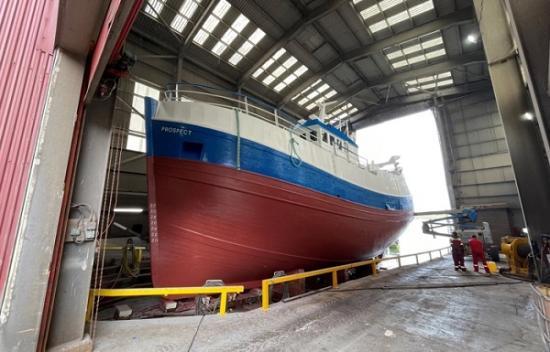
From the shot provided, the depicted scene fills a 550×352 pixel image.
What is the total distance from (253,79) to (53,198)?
12433mm

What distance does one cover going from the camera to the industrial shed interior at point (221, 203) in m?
2.17

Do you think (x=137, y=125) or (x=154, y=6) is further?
(x=137, y=125)

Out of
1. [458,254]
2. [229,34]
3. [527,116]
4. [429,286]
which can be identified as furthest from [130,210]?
[527,116]

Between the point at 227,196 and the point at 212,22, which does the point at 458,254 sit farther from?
the point at 212,22

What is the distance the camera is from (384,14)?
10281 millimetres

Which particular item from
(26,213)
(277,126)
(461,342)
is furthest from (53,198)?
(461,342)

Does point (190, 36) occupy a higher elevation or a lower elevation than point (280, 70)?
lower

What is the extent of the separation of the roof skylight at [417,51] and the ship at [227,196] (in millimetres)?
10885

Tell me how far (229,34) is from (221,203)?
9436 mm

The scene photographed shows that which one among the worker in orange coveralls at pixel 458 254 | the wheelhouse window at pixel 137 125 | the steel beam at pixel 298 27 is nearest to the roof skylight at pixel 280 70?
the steel beam at pixel 298 27

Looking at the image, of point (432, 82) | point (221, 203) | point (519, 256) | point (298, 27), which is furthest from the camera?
point (432, 82)

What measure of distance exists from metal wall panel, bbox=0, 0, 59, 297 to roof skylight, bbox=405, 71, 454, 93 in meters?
17.3

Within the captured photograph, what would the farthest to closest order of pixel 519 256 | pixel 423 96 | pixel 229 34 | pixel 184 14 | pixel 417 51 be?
pixel 423 96 < pixel 417 51 < pixel 229 34 < pixel 184 14 < pixel 519 256

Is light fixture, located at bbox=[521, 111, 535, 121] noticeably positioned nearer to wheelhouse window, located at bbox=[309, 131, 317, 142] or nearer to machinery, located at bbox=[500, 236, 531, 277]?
machinery, located at bbox=[500, 236, 531, 277]
